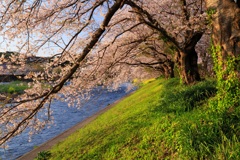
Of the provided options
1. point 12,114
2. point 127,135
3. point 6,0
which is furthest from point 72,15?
point 127,135

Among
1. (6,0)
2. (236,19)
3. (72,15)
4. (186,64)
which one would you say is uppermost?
(6,0)

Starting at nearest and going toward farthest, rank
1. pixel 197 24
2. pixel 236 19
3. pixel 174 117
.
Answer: pixel 236 19
pixel 174 117
pixel 197 24

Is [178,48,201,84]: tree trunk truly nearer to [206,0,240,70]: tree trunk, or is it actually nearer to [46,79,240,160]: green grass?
[46,79,240,160]: green grass

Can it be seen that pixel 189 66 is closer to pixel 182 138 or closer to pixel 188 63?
pixel 188 63

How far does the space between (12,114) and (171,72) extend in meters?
17.5

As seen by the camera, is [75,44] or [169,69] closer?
[75,44]

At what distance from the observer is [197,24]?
9.51 m

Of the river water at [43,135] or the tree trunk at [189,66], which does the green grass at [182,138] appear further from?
the river water at [43,135]

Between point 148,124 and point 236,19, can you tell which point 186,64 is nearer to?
point 148,124

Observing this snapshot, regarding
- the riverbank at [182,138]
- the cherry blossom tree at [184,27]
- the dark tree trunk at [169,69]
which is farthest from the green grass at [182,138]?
the dark tree trunk at [169,69]

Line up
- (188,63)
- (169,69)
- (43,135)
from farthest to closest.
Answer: (169,69)
(43,135)
(188,63)

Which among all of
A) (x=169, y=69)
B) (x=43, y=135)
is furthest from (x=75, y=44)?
(x=169, y=69)

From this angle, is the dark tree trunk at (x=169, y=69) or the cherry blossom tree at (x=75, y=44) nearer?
the cherry blossom tree at (x=75, y=44)

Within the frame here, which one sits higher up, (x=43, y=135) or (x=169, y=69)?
(x=43, y=135)
